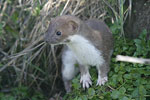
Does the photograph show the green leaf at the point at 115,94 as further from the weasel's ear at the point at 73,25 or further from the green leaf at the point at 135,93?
the weasel's ear at the point at 73,25

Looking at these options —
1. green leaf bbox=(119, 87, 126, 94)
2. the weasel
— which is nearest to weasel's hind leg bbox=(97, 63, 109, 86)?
the weasel

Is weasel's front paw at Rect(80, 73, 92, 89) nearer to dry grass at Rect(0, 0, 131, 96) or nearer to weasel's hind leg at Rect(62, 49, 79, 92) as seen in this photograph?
weasel's hind leg at Rect(62, 49, 79, 92)

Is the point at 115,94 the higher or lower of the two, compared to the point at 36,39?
lower

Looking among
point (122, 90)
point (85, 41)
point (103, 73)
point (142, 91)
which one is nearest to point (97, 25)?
point (85, 41)

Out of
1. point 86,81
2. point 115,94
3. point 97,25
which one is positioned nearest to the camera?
point 115,94

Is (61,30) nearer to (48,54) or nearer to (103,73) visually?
(103,73)

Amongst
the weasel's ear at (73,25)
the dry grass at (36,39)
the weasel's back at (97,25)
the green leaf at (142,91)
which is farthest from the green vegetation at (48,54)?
the weasel's ear at (73,25)

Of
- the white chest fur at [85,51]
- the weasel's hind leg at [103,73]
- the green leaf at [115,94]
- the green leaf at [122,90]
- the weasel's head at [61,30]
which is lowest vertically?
the green leaf at [115,94]
